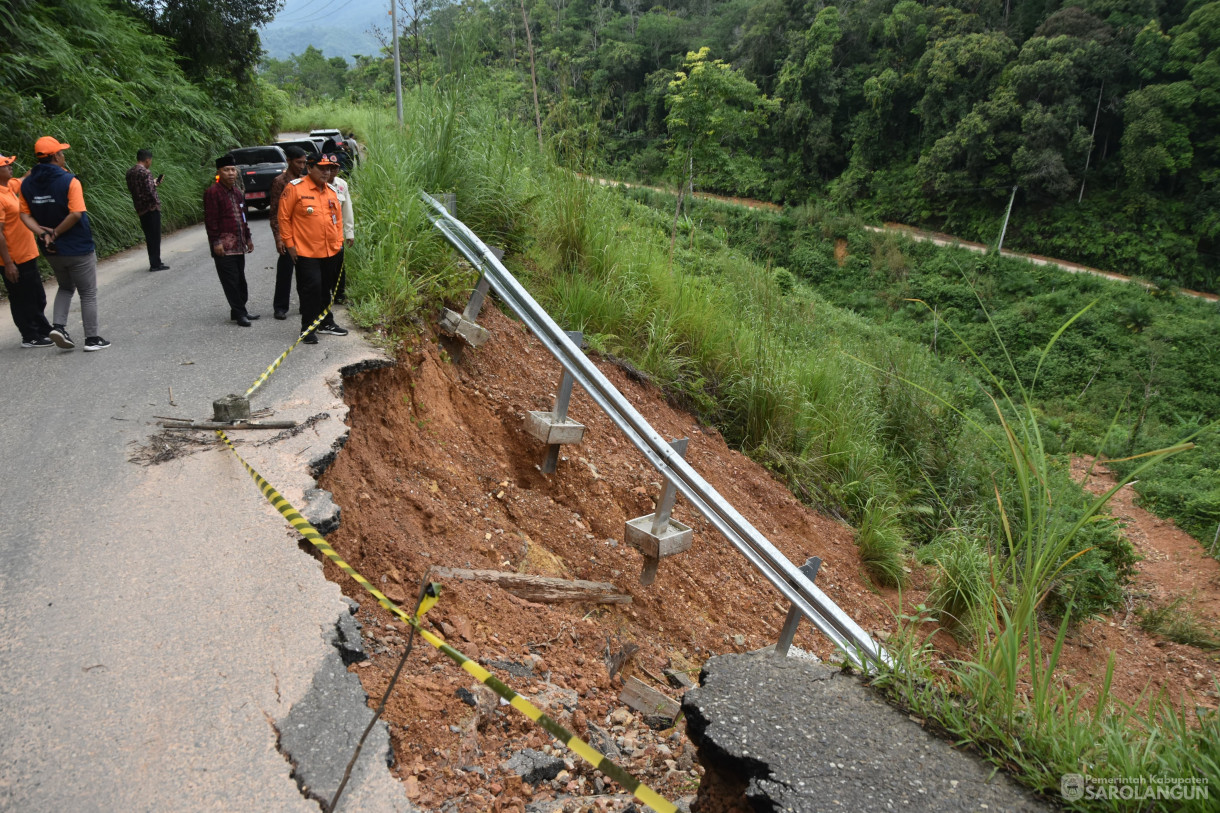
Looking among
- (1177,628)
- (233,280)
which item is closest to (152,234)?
(233,280)

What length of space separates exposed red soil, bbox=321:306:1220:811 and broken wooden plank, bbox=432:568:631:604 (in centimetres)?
7

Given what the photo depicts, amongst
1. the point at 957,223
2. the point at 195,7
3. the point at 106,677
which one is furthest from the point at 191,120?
the point at 957,223

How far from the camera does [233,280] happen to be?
7.19 meters

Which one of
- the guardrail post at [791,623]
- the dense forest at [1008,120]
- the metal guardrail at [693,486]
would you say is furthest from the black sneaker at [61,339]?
the dense forest at [1008,120]

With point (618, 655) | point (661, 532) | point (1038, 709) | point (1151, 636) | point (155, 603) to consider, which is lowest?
point (1151, 636)

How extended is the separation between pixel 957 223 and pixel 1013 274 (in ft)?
23.8

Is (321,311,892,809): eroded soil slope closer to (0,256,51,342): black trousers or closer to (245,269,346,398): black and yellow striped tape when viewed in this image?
(245,269,346,398): black and yellow striped tape

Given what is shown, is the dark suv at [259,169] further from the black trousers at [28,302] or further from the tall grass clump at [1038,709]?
the tall grass clump at [1038,709]

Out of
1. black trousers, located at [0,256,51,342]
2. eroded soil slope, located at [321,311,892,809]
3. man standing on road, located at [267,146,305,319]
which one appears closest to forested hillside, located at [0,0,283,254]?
black trousers, located at [0,256,51,342]

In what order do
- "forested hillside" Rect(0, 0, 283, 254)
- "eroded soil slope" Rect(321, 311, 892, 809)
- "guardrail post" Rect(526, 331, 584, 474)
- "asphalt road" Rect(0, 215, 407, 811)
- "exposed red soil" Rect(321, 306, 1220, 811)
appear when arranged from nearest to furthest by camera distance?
"asphalt road" Rect(0, 215, 407, 811) < "exposed red soil" Rect(321, 306, 1220, 811) < "eroded soil slope" Rect(321, 311, 892, 809) < "guardrail post" Rect(526, 331, 584, 474) < "forested hillside" Rect(0, 0, 283, 254)

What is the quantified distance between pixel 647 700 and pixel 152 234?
1146 cm

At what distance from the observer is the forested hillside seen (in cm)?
1312

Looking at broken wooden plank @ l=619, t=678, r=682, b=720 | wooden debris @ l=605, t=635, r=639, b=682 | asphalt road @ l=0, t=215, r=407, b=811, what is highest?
asphalt road @ l=0, t=215, r=407, b=811

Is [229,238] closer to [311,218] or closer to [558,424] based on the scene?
[311,218]
